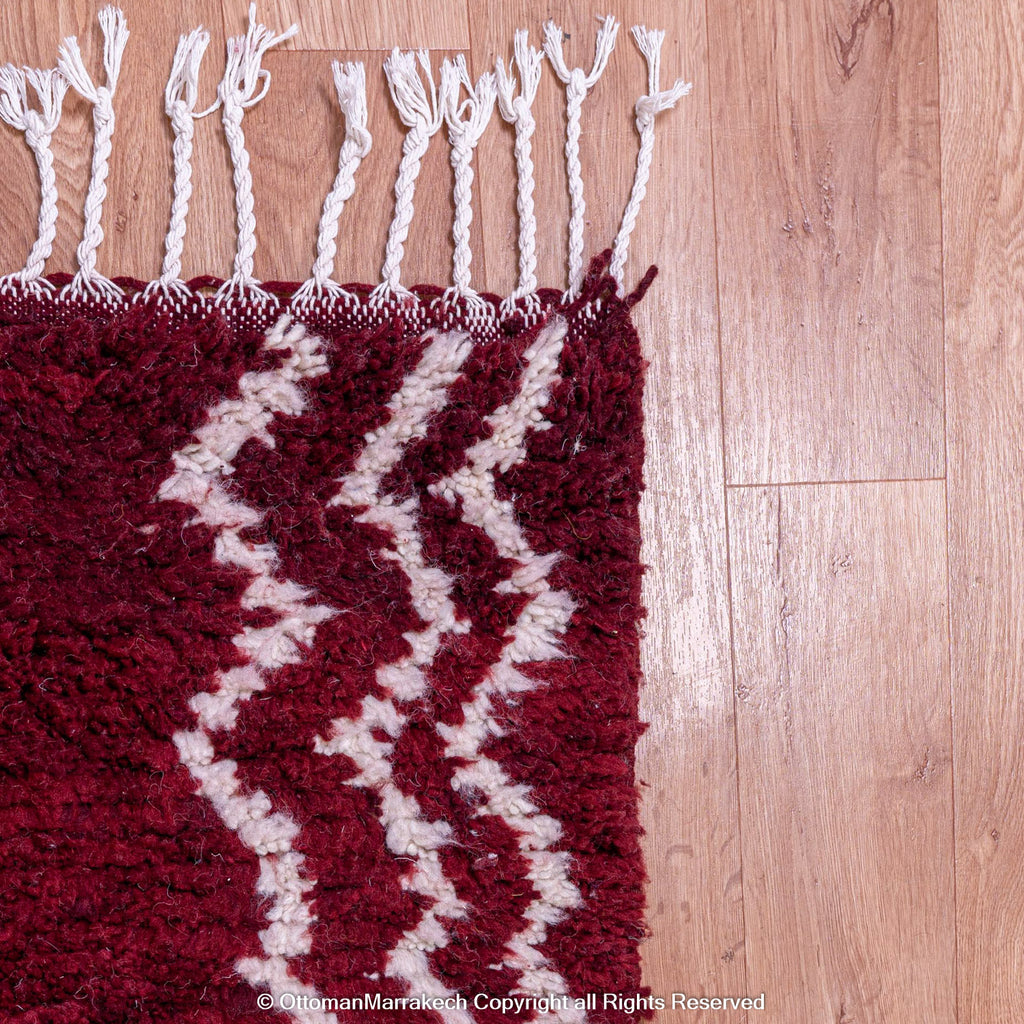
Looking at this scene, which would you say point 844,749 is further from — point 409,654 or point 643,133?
point 643,133

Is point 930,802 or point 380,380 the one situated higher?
point 380,380

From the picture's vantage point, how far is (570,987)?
618 mm

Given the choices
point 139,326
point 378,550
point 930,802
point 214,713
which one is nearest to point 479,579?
point 378,550

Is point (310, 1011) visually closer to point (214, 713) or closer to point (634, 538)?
point (214, 713)

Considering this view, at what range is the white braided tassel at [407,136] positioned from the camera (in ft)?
2.04

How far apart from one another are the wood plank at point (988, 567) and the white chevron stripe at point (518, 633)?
0.38m

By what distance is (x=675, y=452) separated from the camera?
0.67 meters

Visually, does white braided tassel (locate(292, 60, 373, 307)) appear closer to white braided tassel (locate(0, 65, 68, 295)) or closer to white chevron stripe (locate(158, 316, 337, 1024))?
white chevron stripe (locate(158, 316, 337, 1024))

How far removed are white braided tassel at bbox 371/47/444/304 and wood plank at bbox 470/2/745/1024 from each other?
55 millimetres

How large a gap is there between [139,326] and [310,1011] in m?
0.57

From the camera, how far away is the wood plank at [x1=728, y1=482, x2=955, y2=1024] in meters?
0.68

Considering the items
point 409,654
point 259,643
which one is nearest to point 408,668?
point 409,654

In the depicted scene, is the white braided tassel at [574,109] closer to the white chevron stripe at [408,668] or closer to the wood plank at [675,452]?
the wood plank at [675,452]

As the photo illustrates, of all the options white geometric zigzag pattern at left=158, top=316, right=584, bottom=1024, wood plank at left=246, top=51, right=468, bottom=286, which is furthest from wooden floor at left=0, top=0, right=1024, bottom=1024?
white geometric zigzag pattern at left=158, top=316, right=584, bottom=1024
